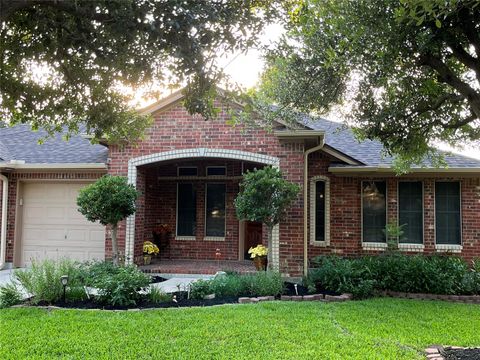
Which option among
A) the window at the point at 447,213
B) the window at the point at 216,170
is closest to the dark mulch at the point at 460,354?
the window at the point at 447,213

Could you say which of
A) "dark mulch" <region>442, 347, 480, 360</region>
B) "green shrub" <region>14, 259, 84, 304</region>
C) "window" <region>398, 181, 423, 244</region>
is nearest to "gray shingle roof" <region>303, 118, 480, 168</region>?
"window" <region>398, 181, 423, 244</region>

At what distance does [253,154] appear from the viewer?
1072 centimetres

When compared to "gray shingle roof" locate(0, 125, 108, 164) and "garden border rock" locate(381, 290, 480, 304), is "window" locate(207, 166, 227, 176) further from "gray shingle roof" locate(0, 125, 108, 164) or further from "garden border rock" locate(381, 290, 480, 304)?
"garden border rock" locate(381, 290, 480, 304)

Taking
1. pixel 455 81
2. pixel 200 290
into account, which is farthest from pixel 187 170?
pixel 455 81

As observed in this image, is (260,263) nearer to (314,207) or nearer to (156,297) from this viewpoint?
(314,207)

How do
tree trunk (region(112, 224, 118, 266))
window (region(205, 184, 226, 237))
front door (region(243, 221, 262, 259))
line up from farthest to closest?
window (region(205, 184, 226, 237))
front door (region(243, 221, 262, 259))
tree trunk (region(112, 224, 118, 266))

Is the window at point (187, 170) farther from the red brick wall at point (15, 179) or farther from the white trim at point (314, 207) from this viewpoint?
the white trim at point (314, 207)

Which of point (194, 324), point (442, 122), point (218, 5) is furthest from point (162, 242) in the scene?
point (218, 5)

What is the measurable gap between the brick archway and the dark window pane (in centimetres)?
230

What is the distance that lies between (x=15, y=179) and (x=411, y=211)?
11898mm

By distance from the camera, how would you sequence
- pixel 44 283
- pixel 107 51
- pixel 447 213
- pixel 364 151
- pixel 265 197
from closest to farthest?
pixel 107 51 < pixel 44 283 < pixel 265 197 < pixel 447 213 < pixel 364 151

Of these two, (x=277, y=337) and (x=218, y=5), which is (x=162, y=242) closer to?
(x=277, y=337)

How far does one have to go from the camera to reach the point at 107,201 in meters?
9.58

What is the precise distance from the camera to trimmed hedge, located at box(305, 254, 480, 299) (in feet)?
28.8
